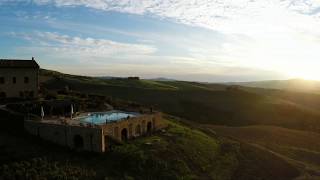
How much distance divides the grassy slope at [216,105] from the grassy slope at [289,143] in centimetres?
1357

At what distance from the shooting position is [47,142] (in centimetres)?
4509

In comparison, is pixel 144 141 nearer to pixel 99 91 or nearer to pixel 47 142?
pixel 47 142

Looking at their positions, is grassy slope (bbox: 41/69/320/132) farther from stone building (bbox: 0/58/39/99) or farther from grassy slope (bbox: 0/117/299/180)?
grassy slope (bbox: 0/117/299/180)

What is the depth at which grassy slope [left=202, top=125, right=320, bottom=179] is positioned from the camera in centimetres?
5697

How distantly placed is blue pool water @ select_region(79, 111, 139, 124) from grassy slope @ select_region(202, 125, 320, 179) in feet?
69.5

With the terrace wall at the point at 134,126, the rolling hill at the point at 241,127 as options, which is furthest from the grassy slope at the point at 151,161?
the terrace wall at the point at 134,126

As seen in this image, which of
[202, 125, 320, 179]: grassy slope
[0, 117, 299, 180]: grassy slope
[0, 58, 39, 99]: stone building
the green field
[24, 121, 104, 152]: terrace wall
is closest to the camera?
[0, 117, 299, 180]: grassy slope

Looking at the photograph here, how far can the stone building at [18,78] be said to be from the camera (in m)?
61.6

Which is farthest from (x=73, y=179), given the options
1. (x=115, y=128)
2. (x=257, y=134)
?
(x=257, y=134)

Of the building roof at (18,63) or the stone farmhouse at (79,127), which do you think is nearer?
the stone farmhouse at (79,127)

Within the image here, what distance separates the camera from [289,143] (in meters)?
70.8

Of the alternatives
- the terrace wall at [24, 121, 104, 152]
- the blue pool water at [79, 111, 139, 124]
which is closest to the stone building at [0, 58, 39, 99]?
the blue pool water at [79, 111, 139, 124]

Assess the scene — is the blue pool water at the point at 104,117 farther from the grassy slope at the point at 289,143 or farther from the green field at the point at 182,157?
the grassy slope at the point at 289,143

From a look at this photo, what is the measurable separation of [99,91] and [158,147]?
62.2m
